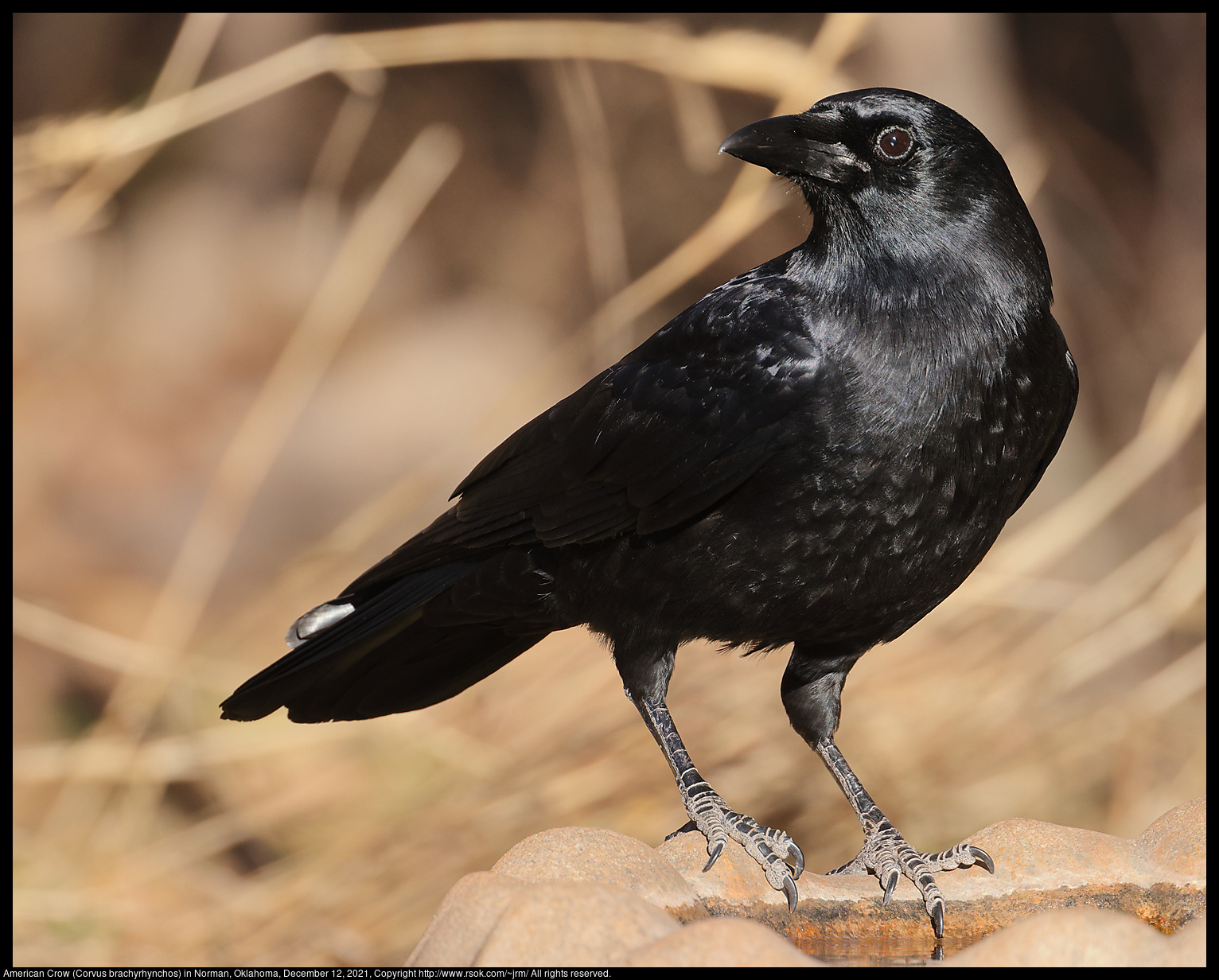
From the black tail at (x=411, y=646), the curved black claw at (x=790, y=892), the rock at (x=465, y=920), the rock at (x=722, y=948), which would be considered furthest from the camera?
the black tail at (x=411, y=646)

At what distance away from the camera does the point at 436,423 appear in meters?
6.69

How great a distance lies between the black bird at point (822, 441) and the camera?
97.6 inches

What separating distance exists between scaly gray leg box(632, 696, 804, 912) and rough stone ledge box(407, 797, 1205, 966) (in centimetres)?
3

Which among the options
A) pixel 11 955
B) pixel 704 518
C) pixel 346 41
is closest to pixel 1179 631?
pixel 704 518

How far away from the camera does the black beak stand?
2582 mm

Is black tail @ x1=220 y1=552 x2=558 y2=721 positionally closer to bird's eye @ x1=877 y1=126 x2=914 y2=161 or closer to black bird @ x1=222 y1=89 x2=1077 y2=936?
black bird @ x1=222 y1=89 x2=1077 y2=936

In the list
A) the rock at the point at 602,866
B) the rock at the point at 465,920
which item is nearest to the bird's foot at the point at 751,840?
the rock at the point at 602,866

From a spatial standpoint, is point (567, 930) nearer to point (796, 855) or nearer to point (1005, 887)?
point (796, 855)

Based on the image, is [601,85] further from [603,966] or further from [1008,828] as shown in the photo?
[603,966]

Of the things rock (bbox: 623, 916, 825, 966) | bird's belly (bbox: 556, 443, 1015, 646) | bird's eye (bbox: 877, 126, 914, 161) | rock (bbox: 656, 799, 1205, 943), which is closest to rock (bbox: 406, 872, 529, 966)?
rock (bbox: 623, 916, 825, 966)

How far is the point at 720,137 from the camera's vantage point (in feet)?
20.7

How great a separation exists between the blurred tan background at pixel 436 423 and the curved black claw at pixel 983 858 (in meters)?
1.58

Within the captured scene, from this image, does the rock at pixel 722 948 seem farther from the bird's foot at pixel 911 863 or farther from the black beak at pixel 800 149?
the black beak at pixel 800 149

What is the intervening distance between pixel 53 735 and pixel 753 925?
4584mm
